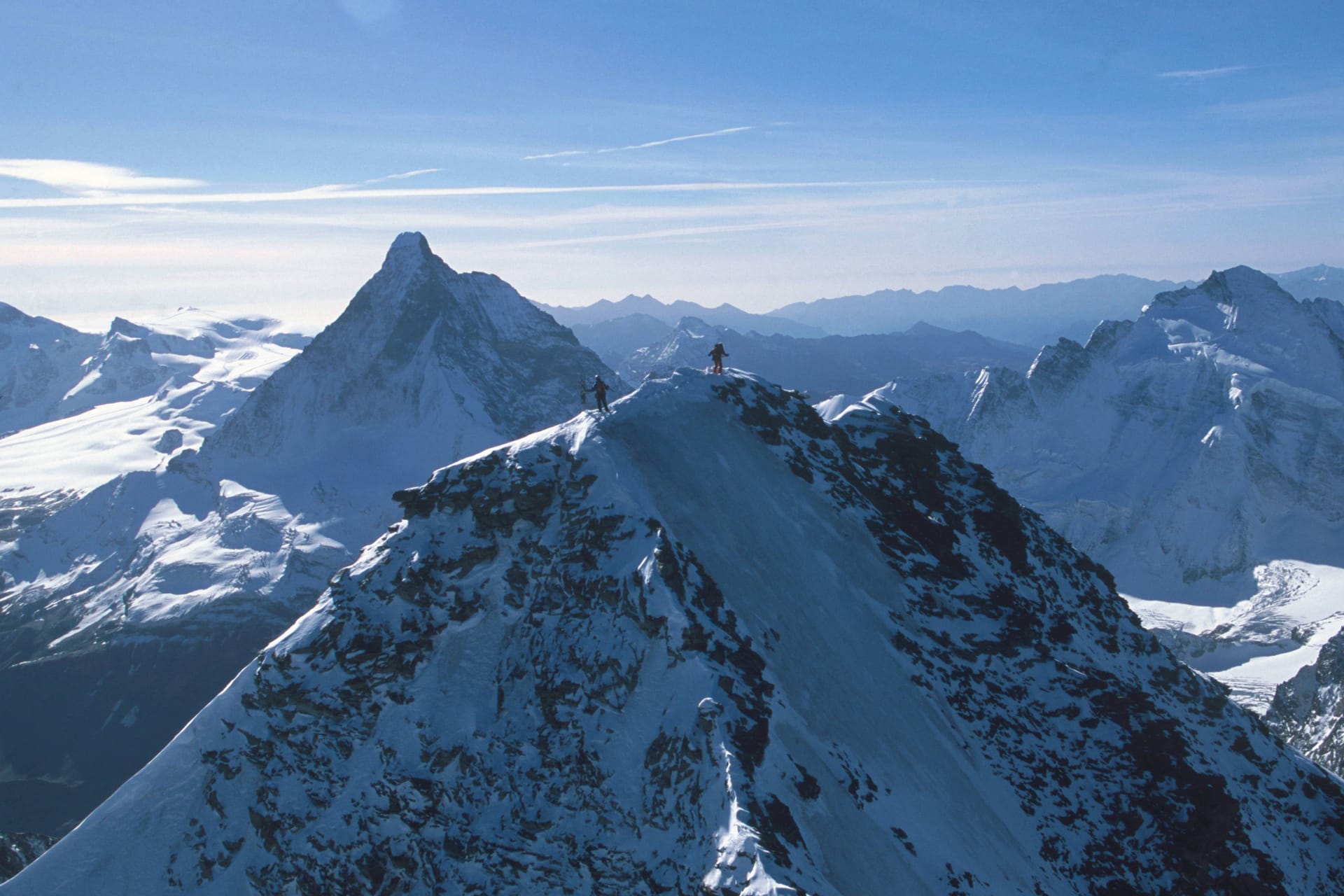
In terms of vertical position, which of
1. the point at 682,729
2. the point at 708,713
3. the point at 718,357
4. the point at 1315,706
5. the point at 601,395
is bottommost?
the point at 1315,706

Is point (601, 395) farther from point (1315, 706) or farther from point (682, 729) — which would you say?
point (1315, 706)

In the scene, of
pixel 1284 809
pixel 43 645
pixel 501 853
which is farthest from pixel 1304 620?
pixel 43 645

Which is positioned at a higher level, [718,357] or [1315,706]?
[718,357]


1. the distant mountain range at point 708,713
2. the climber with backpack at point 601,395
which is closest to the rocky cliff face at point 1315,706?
→ the distant mountain range at point 708,713

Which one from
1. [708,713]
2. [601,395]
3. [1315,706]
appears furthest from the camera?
[1315,706]

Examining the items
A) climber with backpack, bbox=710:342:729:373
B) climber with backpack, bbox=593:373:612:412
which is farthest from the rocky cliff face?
climber with backpack, bbox=593:373:612:412

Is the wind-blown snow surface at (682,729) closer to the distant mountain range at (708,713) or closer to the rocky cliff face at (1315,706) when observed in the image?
the distant mountain range at (708,713)

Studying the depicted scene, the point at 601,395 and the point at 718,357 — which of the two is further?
the point at 718,357

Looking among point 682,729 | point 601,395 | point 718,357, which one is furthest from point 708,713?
point 718,357
